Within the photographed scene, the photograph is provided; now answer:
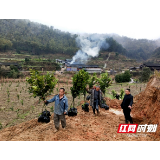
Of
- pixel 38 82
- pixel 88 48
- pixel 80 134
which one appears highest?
pixel 88 48

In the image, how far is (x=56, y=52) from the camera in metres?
67.6

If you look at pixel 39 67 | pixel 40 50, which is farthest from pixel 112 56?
pixel 39 67

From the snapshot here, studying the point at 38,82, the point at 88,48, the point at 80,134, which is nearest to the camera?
the point at 80,134

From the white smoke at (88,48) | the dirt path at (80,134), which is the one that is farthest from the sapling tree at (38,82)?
the white smoke at (88,48)

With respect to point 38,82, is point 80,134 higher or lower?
lower

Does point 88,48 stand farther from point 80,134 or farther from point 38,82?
point 80,134

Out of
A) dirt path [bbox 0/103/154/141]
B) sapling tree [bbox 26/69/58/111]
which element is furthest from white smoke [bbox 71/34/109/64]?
dirt path [bbox 0/103/154/141]

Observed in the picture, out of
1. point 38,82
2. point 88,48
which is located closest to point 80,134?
point 38,82

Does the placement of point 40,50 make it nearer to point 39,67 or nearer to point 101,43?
point 39,67

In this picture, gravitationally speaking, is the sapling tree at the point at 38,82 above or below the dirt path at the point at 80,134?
above

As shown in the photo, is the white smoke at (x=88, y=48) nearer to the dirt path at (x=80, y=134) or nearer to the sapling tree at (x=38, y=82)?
the sapling tree at (x=38, y=82)

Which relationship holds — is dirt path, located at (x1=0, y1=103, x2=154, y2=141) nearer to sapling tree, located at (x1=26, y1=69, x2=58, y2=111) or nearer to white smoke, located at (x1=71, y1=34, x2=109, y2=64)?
sapling tree, located at (x1=26, y1=69, x2=58, y2=111)

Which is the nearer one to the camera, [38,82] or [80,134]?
[80,134]
